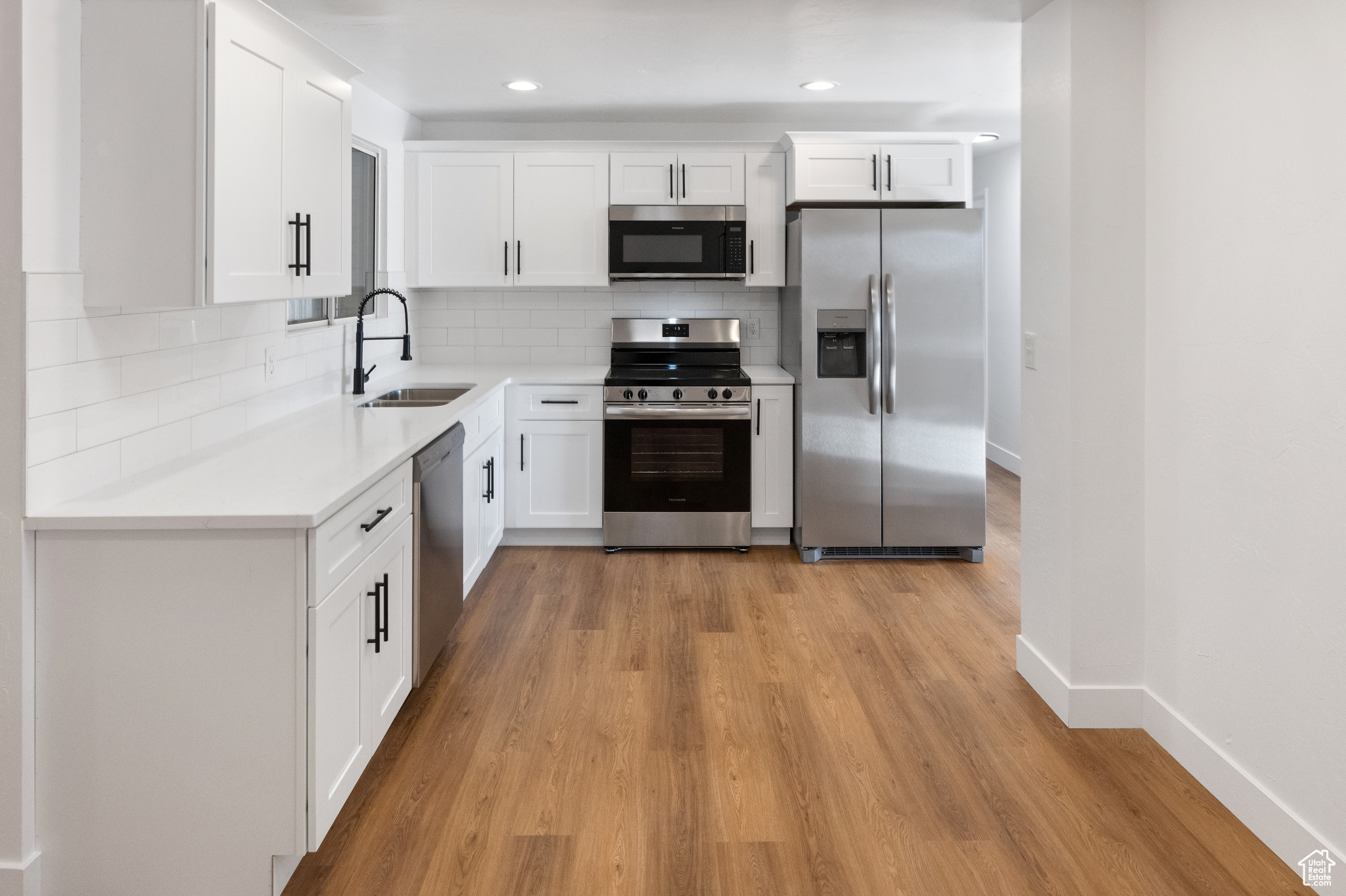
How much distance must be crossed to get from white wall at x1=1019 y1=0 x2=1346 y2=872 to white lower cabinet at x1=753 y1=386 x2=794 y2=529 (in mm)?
1766

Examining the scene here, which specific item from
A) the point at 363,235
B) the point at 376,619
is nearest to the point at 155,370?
the point at 376,619

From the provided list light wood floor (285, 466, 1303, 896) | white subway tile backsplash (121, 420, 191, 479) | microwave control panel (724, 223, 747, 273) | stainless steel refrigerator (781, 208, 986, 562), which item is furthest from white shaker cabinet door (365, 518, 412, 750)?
Answer: microwave control panel (724, 223, 747, 273)

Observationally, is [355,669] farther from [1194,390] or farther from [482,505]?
[1194,390]

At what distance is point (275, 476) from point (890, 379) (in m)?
3.13

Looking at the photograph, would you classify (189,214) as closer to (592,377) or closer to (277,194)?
(277,194)

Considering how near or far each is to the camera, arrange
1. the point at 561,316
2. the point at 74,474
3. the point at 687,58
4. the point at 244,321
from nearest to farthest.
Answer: the point at 74,474, the point at 244,321, the point at 687,58, the point at 561,316

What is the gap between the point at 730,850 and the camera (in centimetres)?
228

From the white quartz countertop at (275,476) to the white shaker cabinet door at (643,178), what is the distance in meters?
1.78

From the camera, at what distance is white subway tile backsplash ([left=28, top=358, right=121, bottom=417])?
2.05 m

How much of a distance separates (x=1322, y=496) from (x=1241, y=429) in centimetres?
33

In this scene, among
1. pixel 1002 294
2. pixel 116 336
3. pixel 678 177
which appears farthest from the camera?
pixel 1002 294

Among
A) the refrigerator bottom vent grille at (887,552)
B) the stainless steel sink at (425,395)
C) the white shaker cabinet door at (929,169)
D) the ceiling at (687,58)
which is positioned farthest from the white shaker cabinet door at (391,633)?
the white shaker cabinet door at (929,169)

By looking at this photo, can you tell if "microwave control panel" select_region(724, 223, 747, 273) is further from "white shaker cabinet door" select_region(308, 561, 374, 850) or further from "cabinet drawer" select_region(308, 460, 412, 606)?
"white shaker cabinet door" select_region(308, 561, 374, 850)

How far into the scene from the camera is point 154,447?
2.53m
